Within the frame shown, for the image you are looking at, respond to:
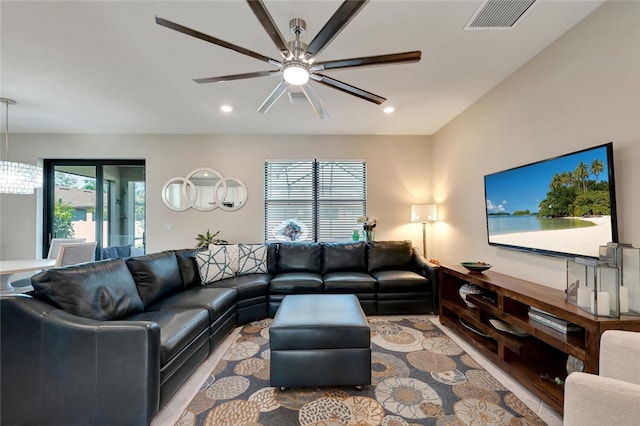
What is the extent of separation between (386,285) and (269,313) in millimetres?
1538

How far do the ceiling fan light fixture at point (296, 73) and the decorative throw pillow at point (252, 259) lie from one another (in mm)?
2474

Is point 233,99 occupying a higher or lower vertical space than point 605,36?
higher

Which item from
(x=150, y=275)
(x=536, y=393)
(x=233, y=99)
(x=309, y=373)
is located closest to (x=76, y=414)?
(x=150, y=275)

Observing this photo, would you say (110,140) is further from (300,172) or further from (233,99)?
(300,172)

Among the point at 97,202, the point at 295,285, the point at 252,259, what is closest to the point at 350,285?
the point at 295,285

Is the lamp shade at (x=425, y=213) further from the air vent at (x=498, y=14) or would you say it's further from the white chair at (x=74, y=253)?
the white chair at (x=74, y=253)

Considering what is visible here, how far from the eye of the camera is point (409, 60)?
1605mm

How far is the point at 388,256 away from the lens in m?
3.84

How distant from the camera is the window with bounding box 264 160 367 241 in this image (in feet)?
14.9

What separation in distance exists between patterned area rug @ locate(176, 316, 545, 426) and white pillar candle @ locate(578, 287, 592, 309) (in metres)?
0.76

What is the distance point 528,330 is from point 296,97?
309cm

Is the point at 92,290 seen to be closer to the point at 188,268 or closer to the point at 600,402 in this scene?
the point at 188,268

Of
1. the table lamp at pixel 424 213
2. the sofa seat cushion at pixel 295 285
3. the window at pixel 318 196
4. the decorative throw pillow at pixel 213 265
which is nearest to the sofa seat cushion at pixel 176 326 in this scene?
the decorative throw pillow at pixel 213 265

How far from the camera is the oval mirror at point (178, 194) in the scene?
439 cm
